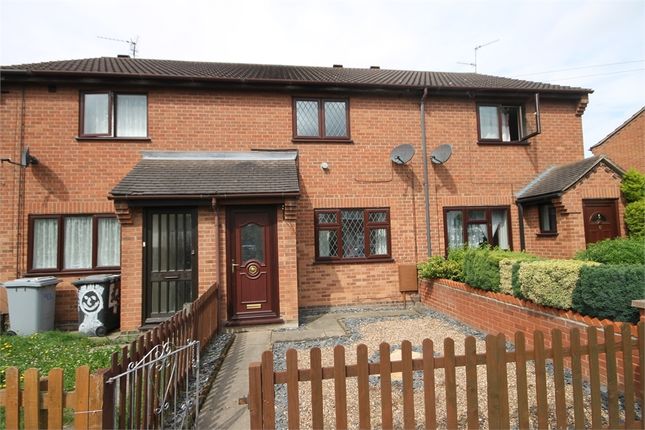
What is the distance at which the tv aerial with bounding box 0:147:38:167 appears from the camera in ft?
23.8

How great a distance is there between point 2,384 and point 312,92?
7.81 meters

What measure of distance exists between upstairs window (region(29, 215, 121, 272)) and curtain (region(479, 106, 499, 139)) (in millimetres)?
9798

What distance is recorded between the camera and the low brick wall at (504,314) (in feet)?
12.8

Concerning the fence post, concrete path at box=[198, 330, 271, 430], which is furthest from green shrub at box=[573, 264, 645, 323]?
concrete path at box=[198, 330, 271, 430]

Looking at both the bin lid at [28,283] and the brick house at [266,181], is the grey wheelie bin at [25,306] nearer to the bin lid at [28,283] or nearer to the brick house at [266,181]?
the bin lid at [28,283]

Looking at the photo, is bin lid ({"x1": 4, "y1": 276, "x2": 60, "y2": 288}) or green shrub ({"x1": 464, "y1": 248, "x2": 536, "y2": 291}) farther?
bin lid ({"x1": 4, "y1": 276, "x2": 60, "y2": 288})

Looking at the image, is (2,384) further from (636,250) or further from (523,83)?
(523,83)

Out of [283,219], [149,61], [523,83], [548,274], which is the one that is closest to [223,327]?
[283,219]

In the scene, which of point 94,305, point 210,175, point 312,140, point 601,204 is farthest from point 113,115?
point 601,204

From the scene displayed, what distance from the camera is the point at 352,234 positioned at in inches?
332

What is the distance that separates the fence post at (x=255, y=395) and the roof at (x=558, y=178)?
321 inches

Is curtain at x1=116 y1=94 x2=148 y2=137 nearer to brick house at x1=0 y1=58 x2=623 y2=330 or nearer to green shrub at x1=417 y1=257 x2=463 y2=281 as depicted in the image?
brick house at x1=0 y1=58 x2=623 y2=330

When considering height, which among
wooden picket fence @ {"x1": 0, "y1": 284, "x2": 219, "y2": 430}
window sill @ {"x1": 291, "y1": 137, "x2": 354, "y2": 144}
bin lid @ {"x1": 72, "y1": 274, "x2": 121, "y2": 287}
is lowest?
wooden picket fence @ {"x1": 0, "y1": 284, "x2": 219, "y2": 430}

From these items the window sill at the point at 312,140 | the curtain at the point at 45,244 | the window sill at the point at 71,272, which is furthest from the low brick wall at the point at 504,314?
the curtain at the point at 45,244
